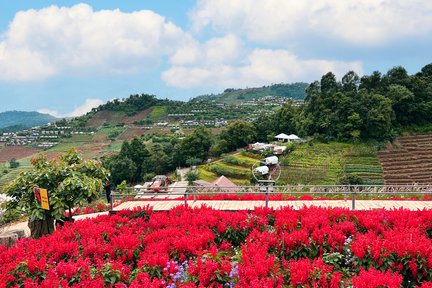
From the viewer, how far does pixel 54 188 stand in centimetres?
958

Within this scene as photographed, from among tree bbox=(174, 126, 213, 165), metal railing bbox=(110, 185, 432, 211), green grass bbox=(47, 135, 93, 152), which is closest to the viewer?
metal railing bbox=(110, 185, 432, 211)

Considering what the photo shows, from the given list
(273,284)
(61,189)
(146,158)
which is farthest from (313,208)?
(146,158)

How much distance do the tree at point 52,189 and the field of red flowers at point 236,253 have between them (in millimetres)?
999

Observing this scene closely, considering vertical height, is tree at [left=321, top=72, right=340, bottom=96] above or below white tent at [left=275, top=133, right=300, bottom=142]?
above

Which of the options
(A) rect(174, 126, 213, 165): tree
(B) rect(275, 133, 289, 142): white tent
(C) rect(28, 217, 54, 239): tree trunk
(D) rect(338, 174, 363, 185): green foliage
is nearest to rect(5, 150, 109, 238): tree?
(C) rect(28, 217, 54, 239): tree trunk

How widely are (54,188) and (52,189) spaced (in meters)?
0.08

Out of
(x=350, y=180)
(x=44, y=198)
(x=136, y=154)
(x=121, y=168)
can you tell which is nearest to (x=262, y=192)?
(x=44, y=198)

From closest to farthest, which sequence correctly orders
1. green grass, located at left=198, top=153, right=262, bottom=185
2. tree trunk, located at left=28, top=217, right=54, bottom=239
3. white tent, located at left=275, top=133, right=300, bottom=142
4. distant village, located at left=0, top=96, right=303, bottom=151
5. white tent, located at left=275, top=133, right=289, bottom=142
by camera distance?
tree trunk, located at left=28, top=217, right=54, bottom=239 < green grass, located at left=198, top=153, right=262, bottom=185 < white tent, located at left=275, top=133, right=300, bottom=142 < white tent, located at left=275, top=133, right=289, bottom=142 < distant village, located at left=0, top=96, right=303, bottom=151

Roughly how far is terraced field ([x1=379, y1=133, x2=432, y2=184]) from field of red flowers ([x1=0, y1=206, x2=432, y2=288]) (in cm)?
4271

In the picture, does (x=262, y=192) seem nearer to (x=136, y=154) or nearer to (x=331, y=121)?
(x=331, y=121)

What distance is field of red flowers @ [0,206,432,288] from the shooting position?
17.5 ft

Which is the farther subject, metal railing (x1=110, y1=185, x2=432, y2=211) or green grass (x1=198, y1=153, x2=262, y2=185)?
green grass (x1=198, y1=153, x2=262, y2=185)

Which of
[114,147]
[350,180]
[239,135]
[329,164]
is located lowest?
[350,180]

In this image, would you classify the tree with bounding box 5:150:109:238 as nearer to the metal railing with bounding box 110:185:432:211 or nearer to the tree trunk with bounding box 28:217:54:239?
the tree trunk with bounding box 28:217:54:239
